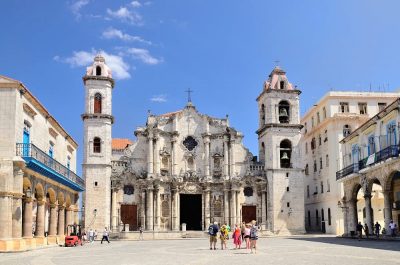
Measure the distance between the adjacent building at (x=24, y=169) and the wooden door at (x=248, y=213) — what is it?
23.3 meters

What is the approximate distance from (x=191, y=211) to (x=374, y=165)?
946 inches

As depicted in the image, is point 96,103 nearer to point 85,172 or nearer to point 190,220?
point 85,172

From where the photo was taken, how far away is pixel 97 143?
165ft

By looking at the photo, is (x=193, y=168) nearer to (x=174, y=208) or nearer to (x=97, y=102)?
(x=174, y=208)

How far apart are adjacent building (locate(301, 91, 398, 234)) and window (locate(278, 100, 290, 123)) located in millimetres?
3876

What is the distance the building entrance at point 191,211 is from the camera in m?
53.4

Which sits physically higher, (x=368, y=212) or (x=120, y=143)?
(x=120, y=143)

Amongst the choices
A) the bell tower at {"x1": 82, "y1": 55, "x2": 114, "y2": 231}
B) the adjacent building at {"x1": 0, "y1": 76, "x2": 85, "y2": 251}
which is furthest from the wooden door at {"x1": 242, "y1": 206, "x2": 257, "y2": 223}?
the adjacent building at {"x1": 0, "y1": 76, "x2": 85, "y2": 251}

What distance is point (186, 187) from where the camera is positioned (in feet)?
172

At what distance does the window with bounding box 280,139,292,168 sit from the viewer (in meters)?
53.4

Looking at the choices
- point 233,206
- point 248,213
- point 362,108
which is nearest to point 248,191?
point 248,213

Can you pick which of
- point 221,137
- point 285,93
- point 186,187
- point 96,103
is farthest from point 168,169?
point 285,93

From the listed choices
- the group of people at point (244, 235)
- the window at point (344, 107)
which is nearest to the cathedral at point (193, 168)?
the window at point (344, 107)

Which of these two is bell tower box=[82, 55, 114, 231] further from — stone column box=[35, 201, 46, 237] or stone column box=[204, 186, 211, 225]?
stone column box=[35, 201, 46, 237]
